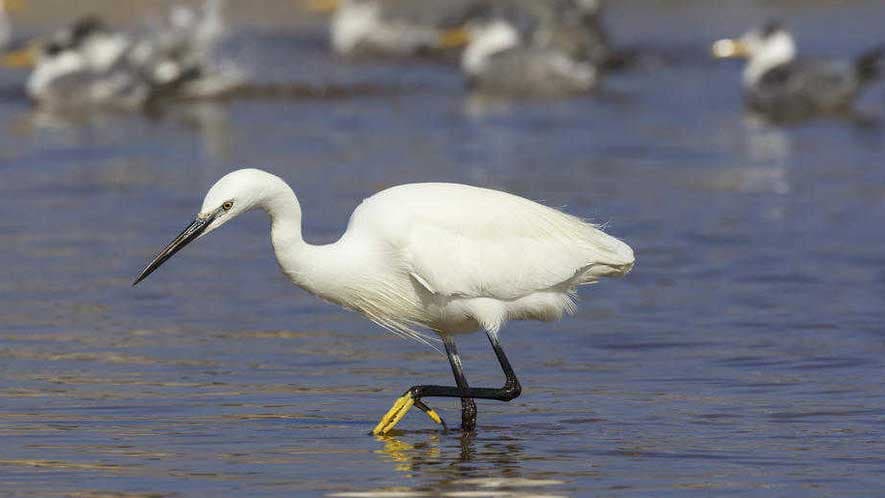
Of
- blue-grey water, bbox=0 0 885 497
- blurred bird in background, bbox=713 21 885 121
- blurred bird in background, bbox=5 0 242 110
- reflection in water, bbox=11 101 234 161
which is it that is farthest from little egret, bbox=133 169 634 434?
blurred bird in background, bbox=5 0 242 110

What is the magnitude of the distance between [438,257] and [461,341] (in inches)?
93.6

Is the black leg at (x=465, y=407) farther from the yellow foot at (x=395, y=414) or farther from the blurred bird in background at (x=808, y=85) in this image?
the blurred bird in background at (x=808, y=85)

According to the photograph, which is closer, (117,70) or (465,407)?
(465,407)

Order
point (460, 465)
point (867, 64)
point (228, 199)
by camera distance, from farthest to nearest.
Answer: point (867, 64) → point (460, 465) → point (228, 199)

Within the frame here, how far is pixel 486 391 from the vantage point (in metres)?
8.38

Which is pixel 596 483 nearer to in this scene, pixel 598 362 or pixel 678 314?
pixel 598 362

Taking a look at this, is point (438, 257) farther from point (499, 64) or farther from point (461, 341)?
point (499, 64)

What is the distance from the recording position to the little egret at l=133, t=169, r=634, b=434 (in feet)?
25.9

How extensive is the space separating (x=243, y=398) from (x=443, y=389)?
116 cm

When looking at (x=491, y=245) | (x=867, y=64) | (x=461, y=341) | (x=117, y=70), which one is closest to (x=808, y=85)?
(x=867, y=64)

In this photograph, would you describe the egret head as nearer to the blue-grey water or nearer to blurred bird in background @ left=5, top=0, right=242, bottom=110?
the blue-grey water

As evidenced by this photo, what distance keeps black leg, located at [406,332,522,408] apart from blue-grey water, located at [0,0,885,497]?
181 millimetres

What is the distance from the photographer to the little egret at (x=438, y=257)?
7.89 meters

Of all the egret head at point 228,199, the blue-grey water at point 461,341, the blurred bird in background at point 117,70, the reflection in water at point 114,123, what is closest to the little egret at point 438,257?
the egret head at point 228,199
